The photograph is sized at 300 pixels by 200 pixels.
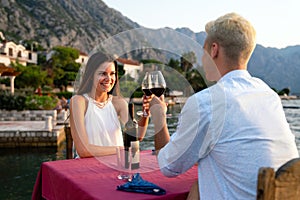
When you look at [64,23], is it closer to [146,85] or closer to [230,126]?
[146,85]

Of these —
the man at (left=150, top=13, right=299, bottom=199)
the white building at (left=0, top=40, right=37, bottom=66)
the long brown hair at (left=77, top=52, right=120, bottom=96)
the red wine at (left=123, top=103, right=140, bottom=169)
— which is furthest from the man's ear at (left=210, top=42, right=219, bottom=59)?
the white building at (left=0, top=40, right=37, bottom=66)

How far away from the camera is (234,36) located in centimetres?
120

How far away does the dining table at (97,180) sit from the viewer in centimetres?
136

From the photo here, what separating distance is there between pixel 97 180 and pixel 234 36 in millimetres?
810

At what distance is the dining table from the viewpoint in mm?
1363

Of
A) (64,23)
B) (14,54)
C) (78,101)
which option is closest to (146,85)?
(78,101)

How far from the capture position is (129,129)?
162cm

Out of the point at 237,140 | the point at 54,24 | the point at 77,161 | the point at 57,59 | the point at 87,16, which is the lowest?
the point at 77,161

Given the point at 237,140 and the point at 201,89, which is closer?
the point at 237,140

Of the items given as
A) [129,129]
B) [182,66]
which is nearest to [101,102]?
[129,129]

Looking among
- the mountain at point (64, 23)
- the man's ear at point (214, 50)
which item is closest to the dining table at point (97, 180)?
the man's ear at point (214, 50)

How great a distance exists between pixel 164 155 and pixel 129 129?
0.37 meters

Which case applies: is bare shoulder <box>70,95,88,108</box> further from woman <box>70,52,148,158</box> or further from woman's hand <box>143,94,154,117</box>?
woman's hand <box>143,94,154,117</box>

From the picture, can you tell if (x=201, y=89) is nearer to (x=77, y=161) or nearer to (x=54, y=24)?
(x=77, y=161)
